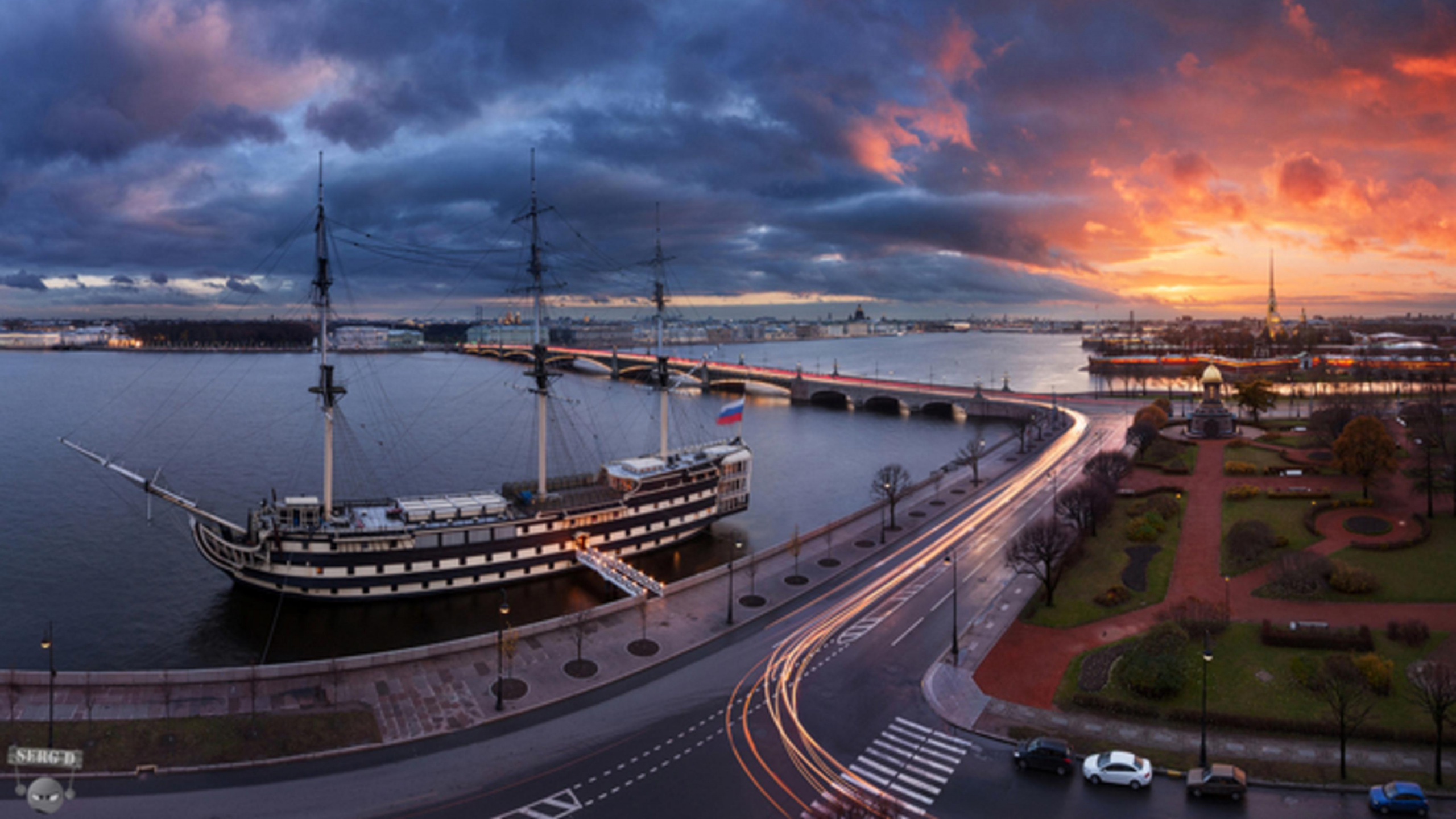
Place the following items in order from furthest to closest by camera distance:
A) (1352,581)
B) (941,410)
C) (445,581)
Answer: (941,410), (445,581), (1352,581)

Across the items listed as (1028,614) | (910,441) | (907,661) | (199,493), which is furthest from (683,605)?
(910,441)

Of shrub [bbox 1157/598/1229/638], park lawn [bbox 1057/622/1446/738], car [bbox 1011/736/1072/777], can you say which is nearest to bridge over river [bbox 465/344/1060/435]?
shrub [bbox 1157/598/1229/638]

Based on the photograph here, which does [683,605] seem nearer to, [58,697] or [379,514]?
[379,514]

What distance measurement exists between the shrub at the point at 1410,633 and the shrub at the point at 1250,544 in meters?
9.17

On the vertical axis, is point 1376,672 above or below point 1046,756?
above

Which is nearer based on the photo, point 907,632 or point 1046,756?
point 1046,756

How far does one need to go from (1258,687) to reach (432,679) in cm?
3212

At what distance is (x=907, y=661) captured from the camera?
32969mm

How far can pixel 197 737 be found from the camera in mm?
26078

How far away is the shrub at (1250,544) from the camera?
41.5 meters

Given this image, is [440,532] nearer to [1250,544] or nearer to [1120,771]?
[1120,771]

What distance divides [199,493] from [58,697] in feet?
140

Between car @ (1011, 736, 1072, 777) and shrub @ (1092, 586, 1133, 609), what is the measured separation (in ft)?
48.1

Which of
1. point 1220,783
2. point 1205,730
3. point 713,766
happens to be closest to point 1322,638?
point 1205,730
